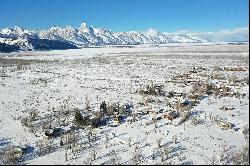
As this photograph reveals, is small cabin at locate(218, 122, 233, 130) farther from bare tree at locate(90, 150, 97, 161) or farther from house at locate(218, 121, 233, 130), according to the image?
bare tree at locate(90, 150, 97, 161)

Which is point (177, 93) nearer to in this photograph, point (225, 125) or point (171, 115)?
point (171, 115)

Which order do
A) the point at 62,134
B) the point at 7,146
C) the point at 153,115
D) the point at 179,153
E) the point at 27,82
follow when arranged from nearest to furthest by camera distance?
the point at 179,153 → the point at 7,146 → the point at 62,134 → the point at 153,115 → the point at 27,82

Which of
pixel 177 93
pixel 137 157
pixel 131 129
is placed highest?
pixel 177 93

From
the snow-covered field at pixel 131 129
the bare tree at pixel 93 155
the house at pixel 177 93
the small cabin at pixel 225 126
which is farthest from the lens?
the house at pixel 177 93

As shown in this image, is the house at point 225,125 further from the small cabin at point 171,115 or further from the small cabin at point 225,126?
the small cabin at point 171,115

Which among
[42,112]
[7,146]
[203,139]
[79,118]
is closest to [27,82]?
[42,112]

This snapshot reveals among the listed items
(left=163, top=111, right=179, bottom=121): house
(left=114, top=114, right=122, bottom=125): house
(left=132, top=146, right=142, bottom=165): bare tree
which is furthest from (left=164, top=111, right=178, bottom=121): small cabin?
(left=132, top=146, right=142, bottom=165): bare tree

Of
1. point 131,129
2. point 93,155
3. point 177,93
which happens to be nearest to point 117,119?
point 131,129

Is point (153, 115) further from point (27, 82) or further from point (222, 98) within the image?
point (27, 82)

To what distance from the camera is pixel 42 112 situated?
19.6 meters

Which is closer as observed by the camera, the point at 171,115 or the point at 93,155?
the point at 93,155

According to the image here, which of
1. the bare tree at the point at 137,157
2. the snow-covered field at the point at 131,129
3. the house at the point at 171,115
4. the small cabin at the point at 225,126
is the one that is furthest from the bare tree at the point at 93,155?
the small cabin at the point at 225,126

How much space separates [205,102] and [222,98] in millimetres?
1650

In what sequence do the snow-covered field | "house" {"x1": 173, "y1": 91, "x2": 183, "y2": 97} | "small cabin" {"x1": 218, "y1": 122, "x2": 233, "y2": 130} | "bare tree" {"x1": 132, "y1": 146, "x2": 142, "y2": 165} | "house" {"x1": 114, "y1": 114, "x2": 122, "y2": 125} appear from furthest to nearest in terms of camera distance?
1. "house" {"x1": 173, "y1": 91, "x2": 183, "y2": 97}
2. "house" {"x1": 114, "y1": 114, "x2": 122, "y2": 125}
3. "small cabin" {"x1": 218, "y1": 122, "x2": 233, "y2": 130}
4. the snow-covered field
5. "bare tree" {"x1": 132, "y1": 146, "x2": 142, "y2": 165}
